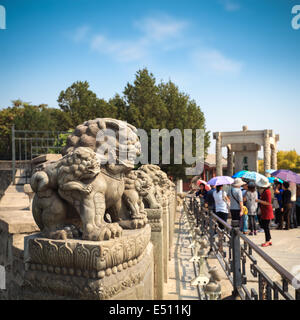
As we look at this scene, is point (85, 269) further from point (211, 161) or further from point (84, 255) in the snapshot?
point (211, 161)

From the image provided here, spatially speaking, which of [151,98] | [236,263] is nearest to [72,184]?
[236,263]

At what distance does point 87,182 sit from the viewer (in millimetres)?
2137

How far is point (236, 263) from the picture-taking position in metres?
3.88

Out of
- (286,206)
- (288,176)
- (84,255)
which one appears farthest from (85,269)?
(288,176)

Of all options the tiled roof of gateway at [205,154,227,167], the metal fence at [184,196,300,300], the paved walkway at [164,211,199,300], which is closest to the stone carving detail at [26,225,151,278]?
the metal fence at [184,196,300,300]

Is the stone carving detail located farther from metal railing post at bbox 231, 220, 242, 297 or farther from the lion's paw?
metal railing post at bbox 231, 220, 242, 297

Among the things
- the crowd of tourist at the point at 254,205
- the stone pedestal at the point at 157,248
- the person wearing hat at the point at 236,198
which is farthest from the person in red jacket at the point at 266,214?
the stone pedestal at the point at 157,248

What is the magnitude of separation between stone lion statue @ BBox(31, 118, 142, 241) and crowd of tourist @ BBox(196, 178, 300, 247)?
5107 mm

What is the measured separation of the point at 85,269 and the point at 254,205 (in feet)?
22.6

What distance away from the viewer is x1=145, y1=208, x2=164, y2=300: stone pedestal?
3807mm

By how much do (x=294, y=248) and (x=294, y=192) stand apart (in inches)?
106

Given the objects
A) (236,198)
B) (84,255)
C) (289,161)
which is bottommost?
(236,198)
